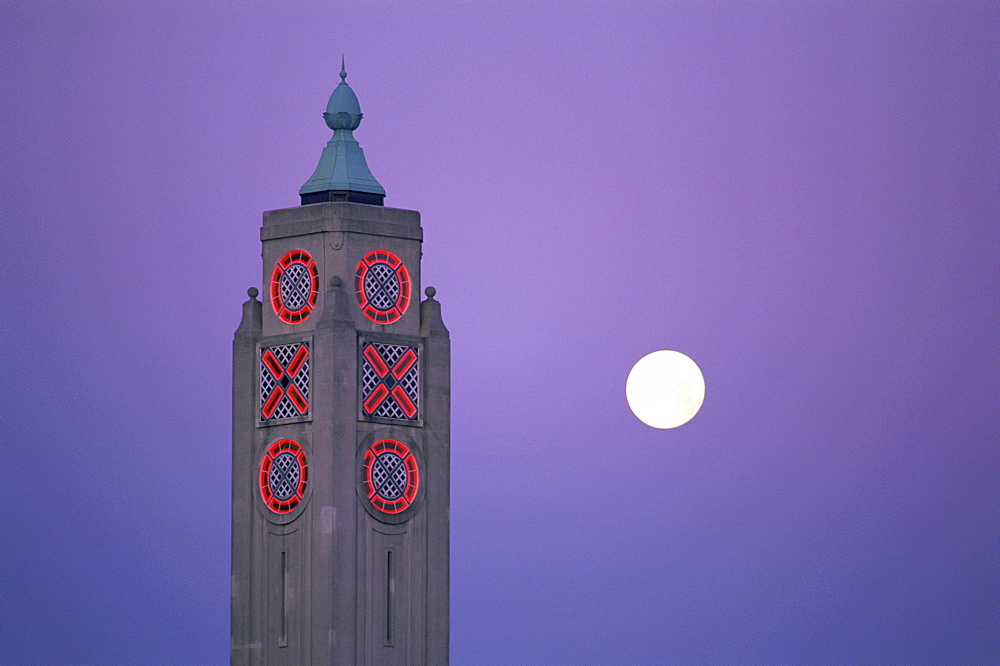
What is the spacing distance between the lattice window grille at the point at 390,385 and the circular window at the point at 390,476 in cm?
119

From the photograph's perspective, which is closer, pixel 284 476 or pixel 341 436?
pixel 341 436

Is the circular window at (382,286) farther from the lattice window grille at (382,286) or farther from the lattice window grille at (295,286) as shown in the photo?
the lattice window grille at (295,286)

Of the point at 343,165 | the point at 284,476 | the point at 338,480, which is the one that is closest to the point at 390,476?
the point at 338,480

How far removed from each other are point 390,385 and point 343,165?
8.62 m

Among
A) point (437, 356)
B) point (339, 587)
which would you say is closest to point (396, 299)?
point (437, 356)

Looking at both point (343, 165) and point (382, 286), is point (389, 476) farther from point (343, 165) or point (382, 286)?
point (343, 165)

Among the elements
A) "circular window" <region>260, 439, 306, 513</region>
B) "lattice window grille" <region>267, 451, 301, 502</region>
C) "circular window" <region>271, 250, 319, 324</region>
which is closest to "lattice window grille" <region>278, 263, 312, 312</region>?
"circular window" <region>271, 250, 319, 324</region>

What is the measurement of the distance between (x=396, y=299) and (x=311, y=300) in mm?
3275

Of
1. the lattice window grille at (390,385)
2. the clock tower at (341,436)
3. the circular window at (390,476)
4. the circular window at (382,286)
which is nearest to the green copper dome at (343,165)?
the clock tower at (341,436)

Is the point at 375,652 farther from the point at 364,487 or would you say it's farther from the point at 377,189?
the point at 377,189

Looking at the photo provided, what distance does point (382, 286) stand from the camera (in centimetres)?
12531

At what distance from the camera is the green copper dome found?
413 ft

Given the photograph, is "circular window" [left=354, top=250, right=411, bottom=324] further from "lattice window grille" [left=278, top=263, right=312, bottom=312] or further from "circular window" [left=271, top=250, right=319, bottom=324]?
"lattice window grille" [left=278, top=263, right=312, bottom=312]

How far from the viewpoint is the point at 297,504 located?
124125mm
